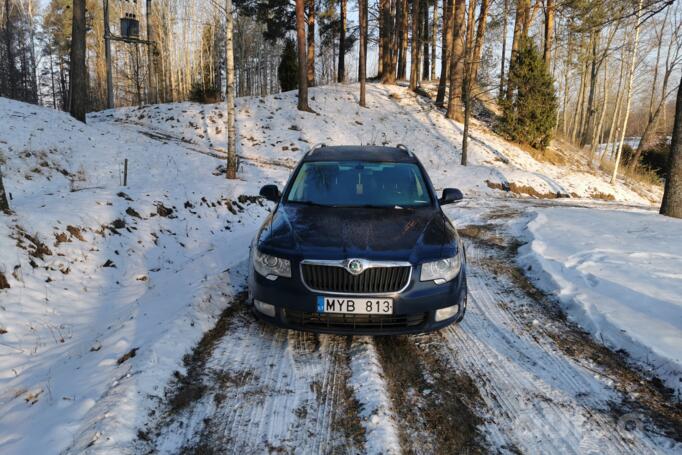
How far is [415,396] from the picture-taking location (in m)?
3.02

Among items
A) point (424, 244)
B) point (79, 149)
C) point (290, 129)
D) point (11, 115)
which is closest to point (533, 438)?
point (424, 244)

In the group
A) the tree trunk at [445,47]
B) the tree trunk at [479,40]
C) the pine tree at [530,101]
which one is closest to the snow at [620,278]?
the tree trunk at [479,40]

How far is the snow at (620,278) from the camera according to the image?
3.68 metres

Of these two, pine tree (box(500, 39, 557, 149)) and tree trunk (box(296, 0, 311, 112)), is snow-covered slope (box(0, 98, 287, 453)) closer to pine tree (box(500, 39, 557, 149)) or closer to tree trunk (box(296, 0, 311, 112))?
tree trunk (box(296, 0, 311, 112))

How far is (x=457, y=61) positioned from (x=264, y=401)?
19.3 m

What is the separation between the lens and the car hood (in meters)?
3.41

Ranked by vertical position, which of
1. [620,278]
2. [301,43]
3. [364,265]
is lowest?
[620,278]

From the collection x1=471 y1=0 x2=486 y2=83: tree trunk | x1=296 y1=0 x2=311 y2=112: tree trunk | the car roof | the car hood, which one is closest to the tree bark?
x1=471 y1=0 x2=486 y2=83: tree trunk

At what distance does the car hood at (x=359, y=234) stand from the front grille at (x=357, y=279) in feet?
0.31

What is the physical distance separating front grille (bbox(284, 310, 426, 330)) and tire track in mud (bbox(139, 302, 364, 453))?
12.8 inches

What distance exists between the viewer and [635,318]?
13.4 feet

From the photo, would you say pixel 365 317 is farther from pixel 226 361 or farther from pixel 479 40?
pixel 479 40

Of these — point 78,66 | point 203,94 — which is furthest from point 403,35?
point 78,66

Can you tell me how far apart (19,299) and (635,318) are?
248 inches
